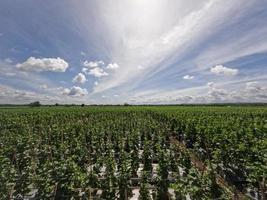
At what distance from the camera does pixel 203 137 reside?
16484 mm

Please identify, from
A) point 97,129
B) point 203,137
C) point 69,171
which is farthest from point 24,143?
point 203,137

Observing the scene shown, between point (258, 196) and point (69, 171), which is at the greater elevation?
point (69, 171)

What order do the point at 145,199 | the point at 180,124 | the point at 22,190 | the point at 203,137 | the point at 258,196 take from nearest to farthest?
the point at 145,199, the point at 22,190, the point at 258,196, the point at 203,137, the point at 180,124

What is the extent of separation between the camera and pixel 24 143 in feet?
45.8

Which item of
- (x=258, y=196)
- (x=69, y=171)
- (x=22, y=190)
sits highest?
(x=69, y=171)

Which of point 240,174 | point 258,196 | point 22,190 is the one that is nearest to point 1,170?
point 22,190

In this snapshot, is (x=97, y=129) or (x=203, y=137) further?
(x=97, y=129)

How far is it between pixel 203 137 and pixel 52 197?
11.9 metres

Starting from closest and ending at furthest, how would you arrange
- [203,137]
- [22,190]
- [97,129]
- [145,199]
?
[145,199] < [22,190] < [203,137] < [97,129]

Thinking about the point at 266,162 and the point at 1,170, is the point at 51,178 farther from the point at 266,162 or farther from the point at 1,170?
the point at 266,162

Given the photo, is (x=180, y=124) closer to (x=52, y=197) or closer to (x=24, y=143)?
(x=24, y=143)

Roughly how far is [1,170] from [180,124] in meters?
17.6

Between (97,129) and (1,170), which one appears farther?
(97,129)

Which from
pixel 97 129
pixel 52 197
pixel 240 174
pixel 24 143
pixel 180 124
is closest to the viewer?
pixel 52 197
